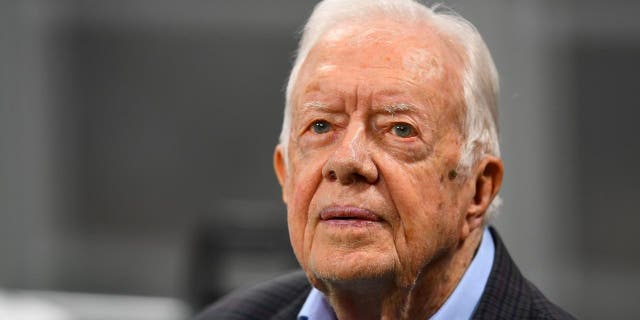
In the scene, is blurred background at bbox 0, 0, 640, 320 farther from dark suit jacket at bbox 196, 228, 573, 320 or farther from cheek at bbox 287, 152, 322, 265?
cheek at bbox 287, 152, 322, 265

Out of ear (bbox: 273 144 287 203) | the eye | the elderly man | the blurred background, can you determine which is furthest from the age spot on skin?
the blurred background

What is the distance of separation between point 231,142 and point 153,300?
88 cm

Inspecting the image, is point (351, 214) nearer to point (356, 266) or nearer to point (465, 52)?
point (356, 266)

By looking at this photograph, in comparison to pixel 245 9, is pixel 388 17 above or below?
above

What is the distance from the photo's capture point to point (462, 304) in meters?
2.10

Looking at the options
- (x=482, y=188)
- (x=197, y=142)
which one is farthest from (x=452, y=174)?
(x=197, y=142)

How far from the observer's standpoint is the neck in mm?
2031

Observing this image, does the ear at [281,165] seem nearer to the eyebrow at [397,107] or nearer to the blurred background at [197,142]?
the eyebrow at [397,107]

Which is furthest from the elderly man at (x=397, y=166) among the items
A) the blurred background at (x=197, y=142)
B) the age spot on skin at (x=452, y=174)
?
the blurred background at (x=197, y=142)

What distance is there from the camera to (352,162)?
197 cm

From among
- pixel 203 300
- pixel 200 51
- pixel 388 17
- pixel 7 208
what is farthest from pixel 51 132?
pixel 388 17

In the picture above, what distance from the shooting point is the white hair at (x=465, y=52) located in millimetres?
2078

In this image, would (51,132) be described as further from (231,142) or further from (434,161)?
(434,161)

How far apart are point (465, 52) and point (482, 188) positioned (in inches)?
11.1
